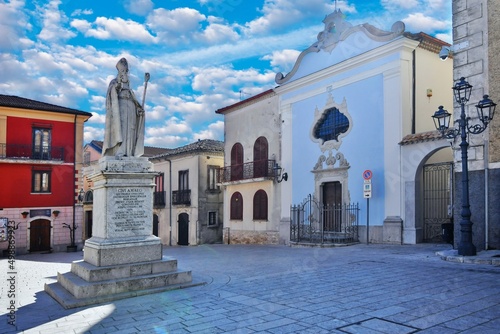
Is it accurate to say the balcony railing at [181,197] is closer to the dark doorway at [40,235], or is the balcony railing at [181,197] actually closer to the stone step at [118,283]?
the dark doorway at [40,235]

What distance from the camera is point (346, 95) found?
57.5 feet

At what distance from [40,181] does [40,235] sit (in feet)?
9.79

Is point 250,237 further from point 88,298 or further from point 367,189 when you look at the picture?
point 88,298

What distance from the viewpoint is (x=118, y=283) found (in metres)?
6.80

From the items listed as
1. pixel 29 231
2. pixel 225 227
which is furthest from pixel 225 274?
pixel 29 231

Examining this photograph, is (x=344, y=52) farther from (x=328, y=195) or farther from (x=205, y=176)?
(x=205, y=176)

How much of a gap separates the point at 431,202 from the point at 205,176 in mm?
15421

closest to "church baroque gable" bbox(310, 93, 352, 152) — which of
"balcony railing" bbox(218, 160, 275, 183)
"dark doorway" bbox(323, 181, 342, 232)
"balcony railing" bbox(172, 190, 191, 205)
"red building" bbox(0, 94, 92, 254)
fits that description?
"dark doorway" bbox(323, 181, 342, 232)

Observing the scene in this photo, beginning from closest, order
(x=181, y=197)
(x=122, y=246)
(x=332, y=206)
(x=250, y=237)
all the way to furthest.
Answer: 1. (x=122, y=246)
2. (x=332, y=206)
3. (x=250, y=237)
4. (x=181, y=197)

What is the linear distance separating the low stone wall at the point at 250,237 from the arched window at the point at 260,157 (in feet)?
10.1

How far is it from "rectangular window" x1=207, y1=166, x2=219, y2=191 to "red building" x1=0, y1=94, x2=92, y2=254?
25.7ft

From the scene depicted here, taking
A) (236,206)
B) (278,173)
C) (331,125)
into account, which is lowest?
(236,206)

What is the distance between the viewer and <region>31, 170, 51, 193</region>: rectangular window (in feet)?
75.4

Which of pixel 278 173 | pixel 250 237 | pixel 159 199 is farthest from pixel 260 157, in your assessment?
pixel 159 199
